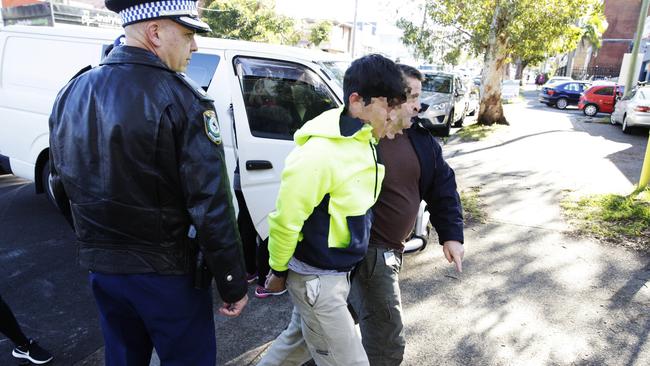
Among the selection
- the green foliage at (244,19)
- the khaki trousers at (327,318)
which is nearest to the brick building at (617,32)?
the green foliage at (244,19)

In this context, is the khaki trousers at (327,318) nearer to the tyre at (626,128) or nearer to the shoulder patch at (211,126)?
the shoulder patch at (211,126)

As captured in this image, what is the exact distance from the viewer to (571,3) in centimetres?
1161

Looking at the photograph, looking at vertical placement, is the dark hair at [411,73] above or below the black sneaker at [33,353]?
above

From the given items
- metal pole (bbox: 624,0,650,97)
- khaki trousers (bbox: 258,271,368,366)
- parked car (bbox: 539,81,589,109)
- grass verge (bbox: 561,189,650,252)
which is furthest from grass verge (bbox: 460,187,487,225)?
parked car (bbox: 539,81,589,109)

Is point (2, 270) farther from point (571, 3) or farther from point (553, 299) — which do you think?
point (571, 3)

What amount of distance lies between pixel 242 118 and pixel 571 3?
37.7 ft

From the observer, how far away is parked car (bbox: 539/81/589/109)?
76.1 feet

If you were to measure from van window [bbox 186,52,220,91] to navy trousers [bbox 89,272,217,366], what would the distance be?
2.19 metres

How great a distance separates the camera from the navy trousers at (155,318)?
161cm

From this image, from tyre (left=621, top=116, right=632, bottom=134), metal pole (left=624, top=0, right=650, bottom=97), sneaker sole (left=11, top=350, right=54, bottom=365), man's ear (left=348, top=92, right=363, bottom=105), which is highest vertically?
metal pole (left=624, top=0, right=650, bottom=97)

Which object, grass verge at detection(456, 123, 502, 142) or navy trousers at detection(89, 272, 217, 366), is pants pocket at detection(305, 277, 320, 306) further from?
grass verge at detection(456, 123, 502, 142)

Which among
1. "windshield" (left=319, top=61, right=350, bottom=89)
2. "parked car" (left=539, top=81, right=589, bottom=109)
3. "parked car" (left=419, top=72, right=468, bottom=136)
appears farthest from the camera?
"parked car" (left=539, top=81, right=589, bottom=109)

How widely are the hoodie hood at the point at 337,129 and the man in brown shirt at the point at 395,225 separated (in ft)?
1.14

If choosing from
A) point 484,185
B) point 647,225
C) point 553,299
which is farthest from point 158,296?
point 484,185
